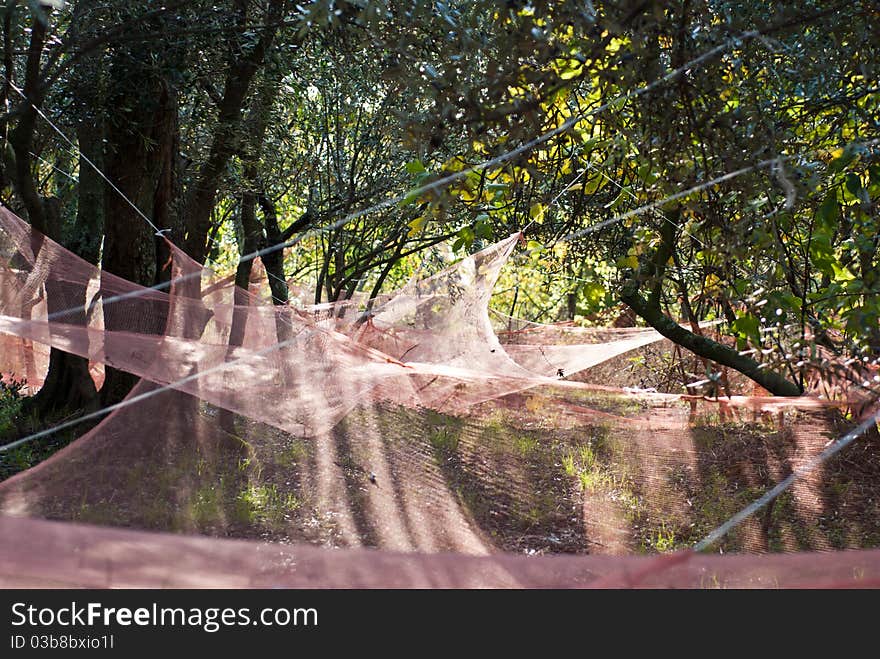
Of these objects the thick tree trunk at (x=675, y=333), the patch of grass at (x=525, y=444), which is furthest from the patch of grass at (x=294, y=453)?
the thick tree trunk at (x=675, y=333)

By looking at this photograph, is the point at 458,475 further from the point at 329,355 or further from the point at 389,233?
the point at 389,233

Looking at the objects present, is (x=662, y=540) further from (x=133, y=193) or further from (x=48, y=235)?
(x=48, y=235)

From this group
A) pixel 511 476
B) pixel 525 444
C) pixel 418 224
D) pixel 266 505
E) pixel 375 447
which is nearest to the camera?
pixel 418 224

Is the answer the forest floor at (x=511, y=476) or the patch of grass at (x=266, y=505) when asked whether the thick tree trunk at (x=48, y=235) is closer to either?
the forest floor at (x=511, y=476)

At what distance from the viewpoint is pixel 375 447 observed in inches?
148

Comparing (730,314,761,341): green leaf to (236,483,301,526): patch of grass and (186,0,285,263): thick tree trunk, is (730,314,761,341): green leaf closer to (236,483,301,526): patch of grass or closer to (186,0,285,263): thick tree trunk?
(236,483,301,526): patch of grass

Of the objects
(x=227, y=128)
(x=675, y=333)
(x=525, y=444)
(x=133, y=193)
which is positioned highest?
(x=227, y=128)

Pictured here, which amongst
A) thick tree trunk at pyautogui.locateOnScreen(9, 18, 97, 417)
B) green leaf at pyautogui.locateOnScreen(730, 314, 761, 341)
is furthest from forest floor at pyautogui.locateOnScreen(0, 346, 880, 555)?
green leaf at pyautogui.locateOnScreen(730, 314, 761, 341)

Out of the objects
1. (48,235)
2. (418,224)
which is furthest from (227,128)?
(418,224)

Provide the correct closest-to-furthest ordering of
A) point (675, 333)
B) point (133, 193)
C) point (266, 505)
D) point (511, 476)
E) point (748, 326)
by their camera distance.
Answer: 1. point (748, 326)
2. point (266, 505)
3. point (511, 476)
4. point (675, 333)
5. point (133, 193)

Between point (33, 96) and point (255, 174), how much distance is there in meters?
2.21

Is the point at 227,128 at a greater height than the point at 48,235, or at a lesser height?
greater

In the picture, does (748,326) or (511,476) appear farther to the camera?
(511,476)

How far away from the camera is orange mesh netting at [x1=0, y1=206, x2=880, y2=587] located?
316 cm
